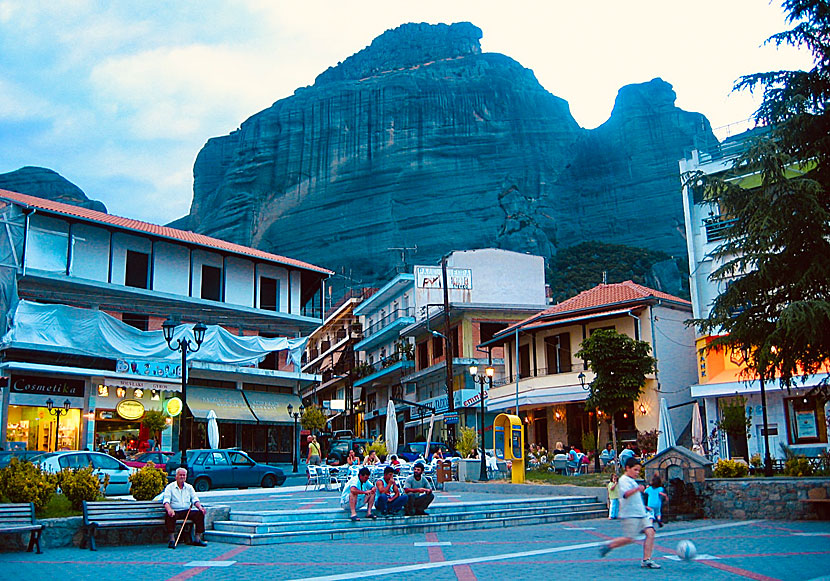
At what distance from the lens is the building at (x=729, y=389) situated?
2948 centimetres

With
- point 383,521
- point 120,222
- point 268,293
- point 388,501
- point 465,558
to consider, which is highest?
point 120,222

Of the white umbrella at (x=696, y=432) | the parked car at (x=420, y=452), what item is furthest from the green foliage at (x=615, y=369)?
the parked car at (x=420, y=452)

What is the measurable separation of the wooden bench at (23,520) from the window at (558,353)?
27637mm

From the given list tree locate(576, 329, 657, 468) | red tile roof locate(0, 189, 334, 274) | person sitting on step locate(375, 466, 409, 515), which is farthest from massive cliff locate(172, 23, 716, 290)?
person sitting on step locate(375, 466, 409, 515)

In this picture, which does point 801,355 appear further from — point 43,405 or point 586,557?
point 43,405

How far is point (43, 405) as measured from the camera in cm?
3141

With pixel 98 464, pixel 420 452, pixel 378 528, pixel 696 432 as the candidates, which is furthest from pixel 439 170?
pixel 378 528

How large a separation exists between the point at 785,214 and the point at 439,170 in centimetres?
8904

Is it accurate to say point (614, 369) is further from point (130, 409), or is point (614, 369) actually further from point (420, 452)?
point (130, 409)

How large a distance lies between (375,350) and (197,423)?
2661 cm

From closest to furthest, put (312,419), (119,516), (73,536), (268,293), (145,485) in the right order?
(73,536) < (119,516) < (145,485) < (268,293) < (312,419)

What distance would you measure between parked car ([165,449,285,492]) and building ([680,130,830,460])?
1582cm

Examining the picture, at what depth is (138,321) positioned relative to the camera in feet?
119

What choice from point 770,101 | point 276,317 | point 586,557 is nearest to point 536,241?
point 276,317
